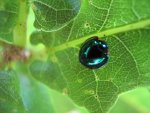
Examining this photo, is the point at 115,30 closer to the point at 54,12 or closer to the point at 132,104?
the point at 54,12

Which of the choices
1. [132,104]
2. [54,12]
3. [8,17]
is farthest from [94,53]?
[132,104]

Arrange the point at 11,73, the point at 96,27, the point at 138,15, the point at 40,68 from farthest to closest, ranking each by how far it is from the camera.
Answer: the point at 40,68 → the point at 11,73 → the point at 96,27 → the point at 138,15

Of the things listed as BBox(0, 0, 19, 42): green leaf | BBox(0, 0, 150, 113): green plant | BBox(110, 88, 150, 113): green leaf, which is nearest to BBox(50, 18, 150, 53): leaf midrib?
BBox(0, 0, 150, 113): green plant

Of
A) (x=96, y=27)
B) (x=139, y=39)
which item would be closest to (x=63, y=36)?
(x=96, y=27)

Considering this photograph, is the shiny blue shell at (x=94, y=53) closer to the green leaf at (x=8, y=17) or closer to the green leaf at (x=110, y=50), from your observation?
the green leaf at (x=110, y=50)

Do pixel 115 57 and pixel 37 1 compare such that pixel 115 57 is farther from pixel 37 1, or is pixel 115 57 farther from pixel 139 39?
pixel 37 1

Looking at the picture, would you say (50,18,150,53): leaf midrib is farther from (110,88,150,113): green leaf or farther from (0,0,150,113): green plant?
(110,88,150,113): green leaf
